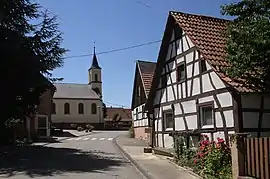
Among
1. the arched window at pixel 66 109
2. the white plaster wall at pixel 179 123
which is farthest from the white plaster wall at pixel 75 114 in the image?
the white plaster wall at pixel 179 123

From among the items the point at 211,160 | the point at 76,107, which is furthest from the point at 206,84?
the point at 76,107

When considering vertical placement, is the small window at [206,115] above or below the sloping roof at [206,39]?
below

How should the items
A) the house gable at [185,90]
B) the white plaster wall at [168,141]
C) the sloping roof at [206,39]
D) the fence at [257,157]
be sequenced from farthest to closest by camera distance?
the white plaster wall at [168,141] → the house gable at [185,90] → the sloping roof at [206,39] → the fence at [257,157]

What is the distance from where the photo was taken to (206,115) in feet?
51.1

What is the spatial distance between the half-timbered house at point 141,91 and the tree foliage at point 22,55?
12048 mm

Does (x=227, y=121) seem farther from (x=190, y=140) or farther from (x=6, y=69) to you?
(x=6, y=69)

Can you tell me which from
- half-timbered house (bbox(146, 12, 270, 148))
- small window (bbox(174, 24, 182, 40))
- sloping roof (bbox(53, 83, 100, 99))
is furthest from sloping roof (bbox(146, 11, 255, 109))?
sloping roof (bbox(53, 83, 100, 99))

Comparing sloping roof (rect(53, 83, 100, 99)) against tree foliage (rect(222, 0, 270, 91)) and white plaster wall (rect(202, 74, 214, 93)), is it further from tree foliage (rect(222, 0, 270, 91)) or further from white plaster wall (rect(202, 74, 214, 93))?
tree foliage (rect(222, 0, 270, 91))

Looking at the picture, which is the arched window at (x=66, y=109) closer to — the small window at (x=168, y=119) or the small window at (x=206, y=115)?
the small window at (x=168, y=119)

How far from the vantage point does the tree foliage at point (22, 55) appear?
1878 cm

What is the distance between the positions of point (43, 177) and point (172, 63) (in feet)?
29.7

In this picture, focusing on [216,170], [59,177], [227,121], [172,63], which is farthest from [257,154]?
[172,63]

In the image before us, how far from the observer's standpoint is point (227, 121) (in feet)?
45.0

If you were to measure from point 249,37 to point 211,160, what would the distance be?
402cm
